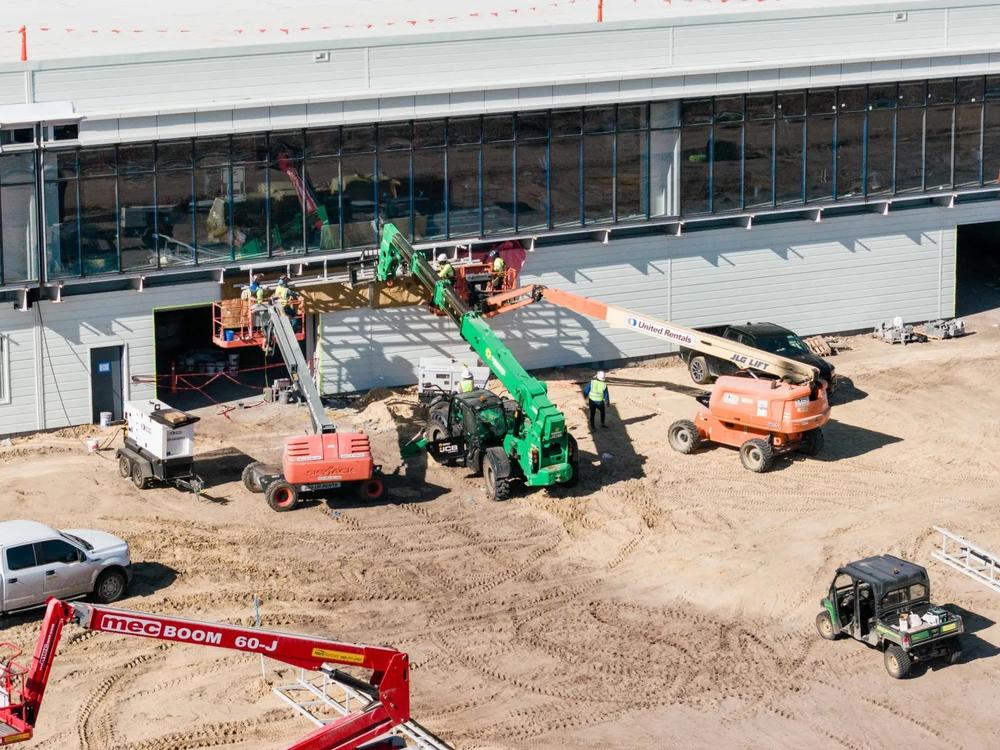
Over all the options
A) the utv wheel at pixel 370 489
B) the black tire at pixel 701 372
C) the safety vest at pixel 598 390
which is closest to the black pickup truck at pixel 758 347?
the black tire at pixel 701 372

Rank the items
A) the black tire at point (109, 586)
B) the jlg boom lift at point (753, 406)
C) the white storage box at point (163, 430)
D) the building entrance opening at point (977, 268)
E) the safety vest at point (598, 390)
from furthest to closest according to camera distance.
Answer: the building entrance opening at point (977, 268), the safety vest at point (598, 390), the jlg boom lift at point (753, 406), the white storage box at point (163, 430), the black tire at point (109, 586)

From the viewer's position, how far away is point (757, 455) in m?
37.7

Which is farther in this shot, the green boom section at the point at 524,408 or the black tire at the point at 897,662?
the green boom section at the point at 524,408

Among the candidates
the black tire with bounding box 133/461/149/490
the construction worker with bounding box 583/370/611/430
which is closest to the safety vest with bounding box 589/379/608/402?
the construction worker with bounding box 583/370/611/430

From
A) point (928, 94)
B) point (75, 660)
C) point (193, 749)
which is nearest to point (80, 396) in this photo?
point (75, 660)

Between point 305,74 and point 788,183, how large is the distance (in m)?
13.4

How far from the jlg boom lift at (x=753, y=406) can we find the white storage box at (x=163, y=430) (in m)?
10.2

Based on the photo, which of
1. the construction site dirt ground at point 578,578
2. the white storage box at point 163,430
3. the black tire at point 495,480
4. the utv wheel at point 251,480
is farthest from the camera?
the utv wheel at point 251,480

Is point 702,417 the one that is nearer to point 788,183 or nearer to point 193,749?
point 788,183

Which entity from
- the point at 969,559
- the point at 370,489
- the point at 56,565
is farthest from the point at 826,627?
the point at 56,565

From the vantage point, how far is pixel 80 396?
40.0m

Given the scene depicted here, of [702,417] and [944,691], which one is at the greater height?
[702,417]

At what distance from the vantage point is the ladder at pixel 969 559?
32.1m

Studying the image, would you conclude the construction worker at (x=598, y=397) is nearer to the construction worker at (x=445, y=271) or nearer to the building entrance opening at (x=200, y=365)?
the construction worker at (x=445, y=271)
